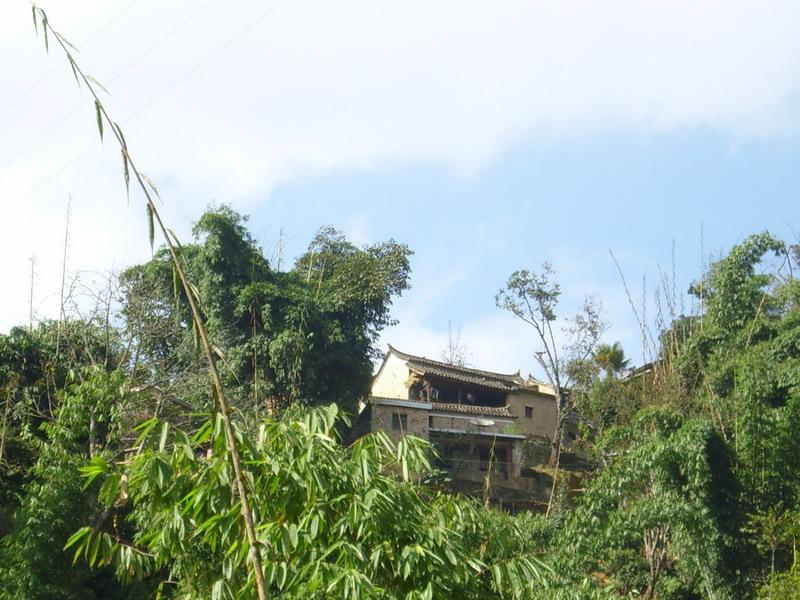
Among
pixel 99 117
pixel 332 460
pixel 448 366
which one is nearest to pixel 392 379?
pixel 448 366

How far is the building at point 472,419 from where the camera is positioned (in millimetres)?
25266

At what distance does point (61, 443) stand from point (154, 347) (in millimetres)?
5842

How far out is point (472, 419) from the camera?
27.2 meters

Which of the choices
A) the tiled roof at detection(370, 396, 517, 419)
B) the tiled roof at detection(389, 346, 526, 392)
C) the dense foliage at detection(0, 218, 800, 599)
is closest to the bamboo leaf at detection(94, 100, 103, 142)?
the dense foliage at detection(0, 218, 800, 599)

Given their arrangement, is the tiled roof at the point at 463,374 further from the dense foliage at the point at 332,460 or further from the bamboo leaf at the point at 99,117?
the bamboo leaf at the point at 99,117

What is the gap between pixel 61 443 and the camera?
441 inches

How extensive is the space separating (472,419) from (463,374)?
2517mm

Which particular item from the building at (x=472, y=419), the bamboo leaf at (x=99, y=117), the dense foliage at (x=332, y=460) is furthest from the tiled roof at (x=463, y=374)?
the bamboo leaf at (x=99, y=117)

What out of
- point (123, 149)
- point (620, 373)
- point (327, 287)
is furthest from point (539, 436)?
point (123, 149)

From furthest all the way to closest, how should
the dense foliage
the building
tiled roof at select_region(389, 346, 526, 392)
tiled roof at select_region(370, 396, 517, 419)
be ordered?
tiled roof at select_region(389, 346, 526, 392), tiled roof at select_region(370, 396, 517, 419), the building, the dense foliage

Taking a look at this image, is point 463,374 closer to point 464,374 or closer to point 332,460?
point 464,374

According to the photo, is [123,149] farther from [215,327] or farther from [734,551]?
[215,327]

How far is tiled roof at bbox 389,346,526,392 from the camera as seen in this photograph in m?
28.4

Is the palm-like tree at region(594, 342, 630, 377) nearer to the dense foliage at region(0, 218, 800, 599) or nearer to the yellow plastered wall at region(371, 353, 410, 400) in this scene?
the dense foliage at region(0, 218, 800, 599)
